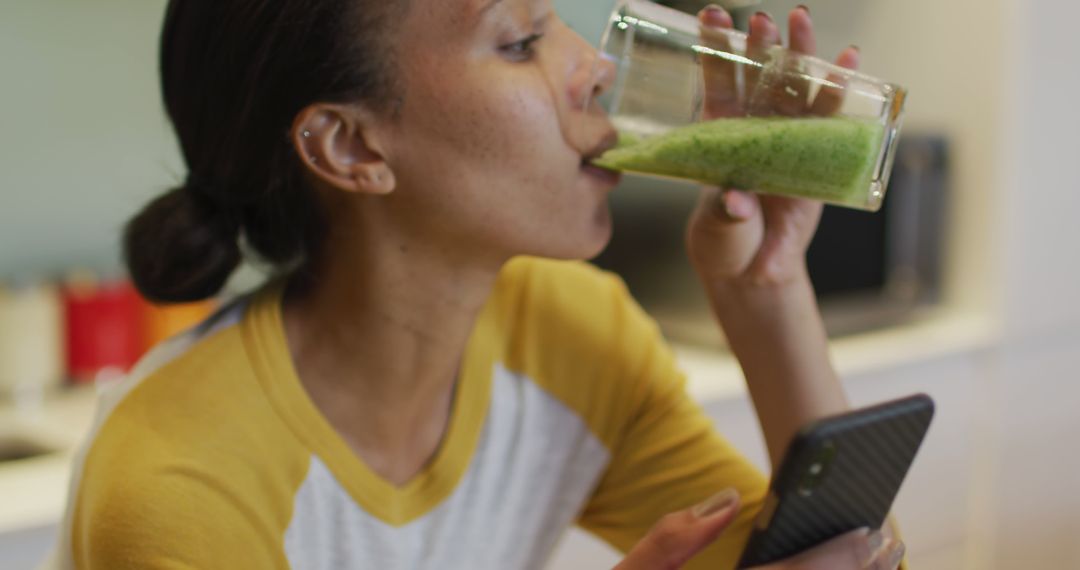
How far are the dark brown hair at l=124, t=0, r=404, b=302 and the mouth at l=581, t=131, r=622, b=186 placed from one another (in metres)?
0.16

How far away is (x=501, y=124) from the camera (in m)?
0.91

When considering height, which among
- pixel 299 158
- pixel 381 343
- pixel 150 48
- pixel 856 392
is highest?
pixel 299 158

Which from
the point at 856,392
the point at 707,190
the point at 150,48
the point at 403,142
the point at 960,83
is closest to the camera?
the point at 403,142

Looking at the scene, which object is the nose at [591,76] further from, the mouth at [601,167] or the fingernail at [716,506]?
the fingernail at [716,506]

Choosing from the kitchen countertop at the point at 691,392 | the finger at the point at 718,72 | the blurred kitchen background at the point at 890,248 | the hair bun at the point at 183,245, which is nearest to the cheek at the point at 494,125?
the finger at the point at 718,72

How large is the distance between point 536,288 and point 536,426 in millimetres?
134

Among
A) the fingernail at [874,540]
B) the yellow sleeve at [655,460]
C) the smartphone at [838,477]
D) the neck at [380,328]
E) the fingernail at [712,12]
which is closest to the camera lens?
the smartphone at [838,477]

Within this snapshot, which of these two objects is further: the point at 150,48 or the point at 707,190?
the point at 150,48

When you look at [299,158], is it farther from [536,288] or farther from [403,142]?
[536,288]

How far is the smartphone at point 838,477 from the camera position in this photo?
67 cm

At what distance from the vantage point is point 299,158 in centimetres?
96

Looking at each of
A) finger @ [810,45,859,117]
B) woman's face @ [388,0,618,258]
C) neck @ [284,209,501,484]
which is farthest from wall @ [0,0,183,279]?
finger @ [810,45,859,117]

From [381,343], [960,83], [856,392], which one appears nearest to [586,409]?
[381,343]

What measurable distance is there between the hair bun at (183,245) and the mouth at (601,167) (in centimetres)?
32
